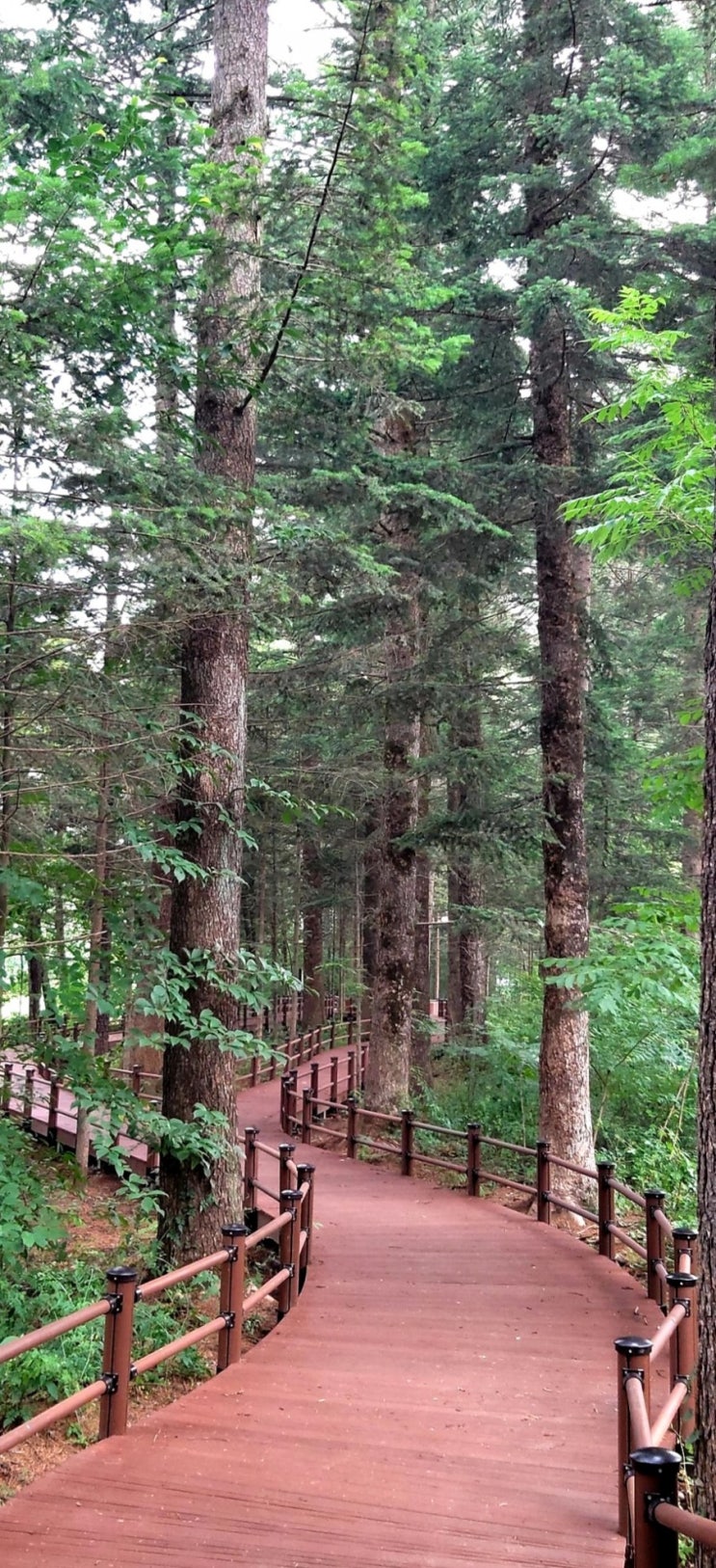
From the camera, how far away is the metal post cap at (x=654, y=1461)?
234 centimetres

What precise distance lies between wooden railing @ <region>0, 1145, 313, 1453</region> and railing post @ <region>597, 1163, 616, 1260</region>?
2.27m

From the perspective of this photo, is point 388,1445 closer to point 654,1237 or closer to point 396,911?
point 654,1237

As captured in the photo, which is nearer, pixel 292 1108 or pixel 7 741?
pixel 7 741

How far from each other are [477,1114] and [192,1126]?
24.4 feet

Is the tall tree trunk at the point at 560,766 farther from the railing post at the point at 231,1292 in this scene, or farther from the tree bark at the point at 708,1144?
the tree bark at the point at 708,1144

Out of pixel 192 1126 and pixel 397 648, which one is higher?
pixel 397 648

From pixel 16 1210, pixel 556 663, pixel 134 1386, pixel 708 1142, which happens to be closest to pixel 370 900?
pixel 556 663

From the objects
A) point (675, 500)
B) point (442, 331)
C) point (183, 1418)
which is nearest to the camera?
point (183, 1418)

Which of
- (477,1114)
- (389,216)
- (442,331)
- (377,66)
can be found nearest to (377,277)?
(389,216)

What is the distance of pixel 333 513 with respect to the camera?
11.4 meters

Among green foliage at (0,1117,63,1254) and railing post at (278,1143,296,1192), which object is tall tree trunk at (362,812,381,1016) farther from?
green foliage at (0,1117,63,1254)

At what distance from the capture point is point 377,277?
6582mm

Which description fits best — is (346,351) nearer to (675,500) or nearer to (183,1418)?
(675,500)

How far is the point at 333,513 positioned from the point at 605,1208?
8.27 m
